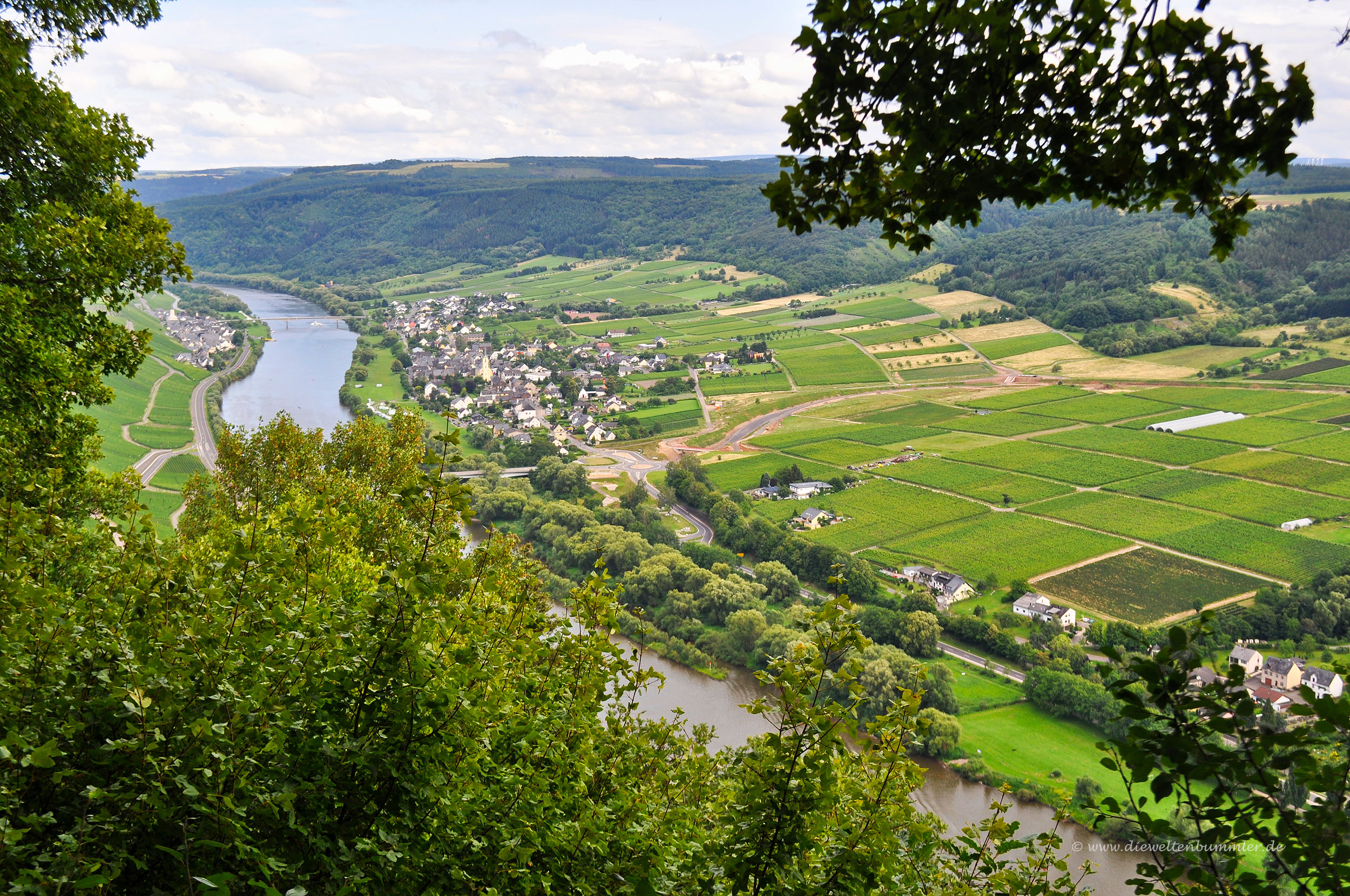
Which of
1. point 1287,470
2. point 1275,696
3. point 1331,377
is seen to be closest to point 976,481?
point 1287,470

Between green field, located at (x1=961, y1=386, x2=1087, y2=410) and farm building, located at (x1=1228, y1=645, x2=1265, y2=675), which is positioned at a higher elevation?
green field, located at (x1=961, y1=386, x2=1087, y2=410)

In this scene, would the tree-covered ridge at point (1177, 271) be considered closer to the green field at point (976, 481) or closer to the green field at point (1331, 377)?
the green field at point (1331, 377)

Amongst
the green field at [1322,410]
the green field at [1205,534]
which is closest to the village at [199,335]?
the green field at [1205,534]

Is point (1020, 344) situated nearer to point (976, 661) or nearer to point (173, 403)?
point (976, 661)

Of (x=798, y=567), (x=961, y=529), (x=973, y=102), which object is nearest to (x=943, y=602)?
(x=798, y=567)

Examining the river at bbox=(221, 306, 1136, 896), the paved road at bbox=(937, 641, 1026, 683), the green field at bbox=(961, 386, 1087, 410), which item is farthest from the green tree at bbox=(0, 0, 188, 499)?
the green field at bbox=(961, 386, 1087, 410)

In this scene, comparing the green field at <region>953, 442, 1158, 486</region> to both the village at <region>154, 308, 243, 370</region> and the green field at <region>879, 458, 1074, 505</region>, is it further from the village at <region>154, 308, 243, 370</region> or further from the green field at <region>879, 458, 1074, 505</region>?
the village at <region>154, 308, 243, 370</region>

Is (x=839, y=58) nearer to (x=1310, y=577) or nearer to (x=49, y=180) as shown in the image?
(x=49, y=180)
